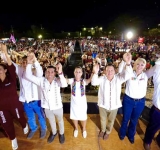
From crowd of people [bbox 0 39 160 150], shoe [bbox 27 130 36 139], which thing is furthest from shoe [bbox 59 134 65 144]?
shoe [bbox 27 130 36 139]

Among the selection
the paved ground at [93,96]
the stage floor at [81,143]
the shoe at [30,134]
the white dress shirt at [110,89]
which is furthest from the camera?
the paved ground at [93,96]

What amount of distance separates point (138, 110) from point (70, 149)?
144 centimetres

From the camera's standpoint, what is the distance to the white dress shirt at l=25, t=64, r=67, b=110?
278 centimetres

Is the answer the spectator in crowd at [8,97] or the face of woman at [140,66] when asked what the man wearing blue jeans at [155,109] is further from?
the spectator in crowd at [8,97]

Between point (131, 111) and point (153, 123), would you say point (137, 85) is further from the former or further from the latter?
point (153, 123)

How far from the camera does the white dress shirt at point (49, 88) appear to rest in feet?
9.13

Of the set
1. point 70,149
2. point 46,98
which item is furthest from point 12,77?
point 70,149

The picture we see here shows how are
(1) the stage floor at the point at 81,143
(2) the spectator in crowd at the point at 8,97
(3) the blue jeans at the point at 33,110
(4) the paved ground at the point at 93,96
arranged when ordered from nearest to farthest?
(2) the spectator in crowd at the point at 8,97 < (1) the stage floor at the point at 81,143 < (3) the blue jeans at the point at 33,110 < (4) the paved ground at the point at 93,96

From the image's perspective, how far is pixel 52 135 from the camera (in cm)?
320

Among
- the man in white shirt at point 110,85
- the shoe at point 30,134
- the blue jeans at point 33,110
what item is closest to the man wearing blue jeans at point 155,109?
the man in white shirt at point 110,85

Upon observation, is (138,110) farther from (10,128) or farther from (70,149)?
(10,128)

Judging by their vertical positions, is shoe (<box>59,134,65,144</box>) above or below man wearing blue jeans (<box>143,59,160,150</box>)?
below

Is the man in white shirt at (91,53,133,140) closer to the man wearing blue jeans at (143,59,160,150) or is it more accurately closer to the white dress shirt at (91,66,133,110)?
the white dress shirt at (91,66,133,110)

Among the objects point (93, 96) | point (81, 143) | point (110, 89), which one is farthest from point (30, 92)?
point (93, 96)
